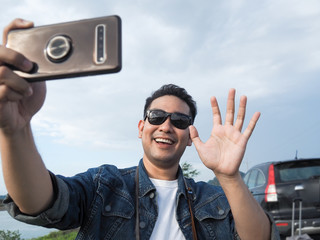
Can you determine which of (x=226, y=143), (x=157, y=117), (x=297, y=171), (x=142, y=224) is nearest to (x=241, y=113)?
(x=226, y=143)

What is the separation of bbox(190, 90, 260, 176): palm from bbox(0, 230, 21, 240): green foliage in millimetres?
7206

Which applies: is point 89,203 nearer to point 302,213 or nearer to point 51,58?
point 51,58

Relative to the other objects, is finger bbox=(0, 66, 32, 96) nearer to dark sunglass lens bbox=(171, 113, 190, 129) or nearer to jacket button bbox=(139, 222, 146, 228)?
jacket button bbox=(139, 222, 146, 228)

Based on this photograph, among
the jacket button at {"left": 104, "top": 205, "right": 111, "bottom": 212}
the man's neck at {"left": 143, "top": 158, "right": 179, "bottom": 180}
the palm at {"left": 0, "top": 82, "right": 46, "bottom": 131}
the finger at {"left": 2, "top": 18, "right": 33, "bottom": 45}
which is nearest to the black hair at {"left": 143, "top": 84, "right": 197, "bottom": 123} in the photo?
the man's neck at {"left": 143, "top": 158, "right": 179, "bottom": 180}

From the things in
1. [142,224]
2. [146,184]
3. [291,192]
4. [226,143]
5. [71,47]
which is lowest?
[291,192]

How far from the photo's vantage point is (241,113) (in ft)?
7.66

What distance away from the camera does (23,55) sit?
1.33 metres

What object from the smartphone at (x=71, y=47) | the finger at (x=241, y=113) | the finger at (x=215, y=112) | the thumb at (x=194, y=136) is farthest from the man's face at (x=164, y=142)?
the smartphone at (x=71, y=47)

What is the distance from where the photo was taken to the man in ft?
5.05

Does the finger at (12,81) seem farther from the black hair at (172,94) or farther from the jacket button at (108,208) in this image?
the black hair at (172,94)

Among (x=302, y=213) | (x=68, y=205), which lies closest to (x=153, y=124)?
(x=68, y=205)

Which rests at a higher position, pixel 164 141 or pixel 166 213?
pixel 164 141

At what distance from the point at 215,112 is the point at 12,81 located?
1501mm

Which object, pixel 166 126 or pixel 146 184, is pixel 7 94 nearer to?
pixel 146 184
